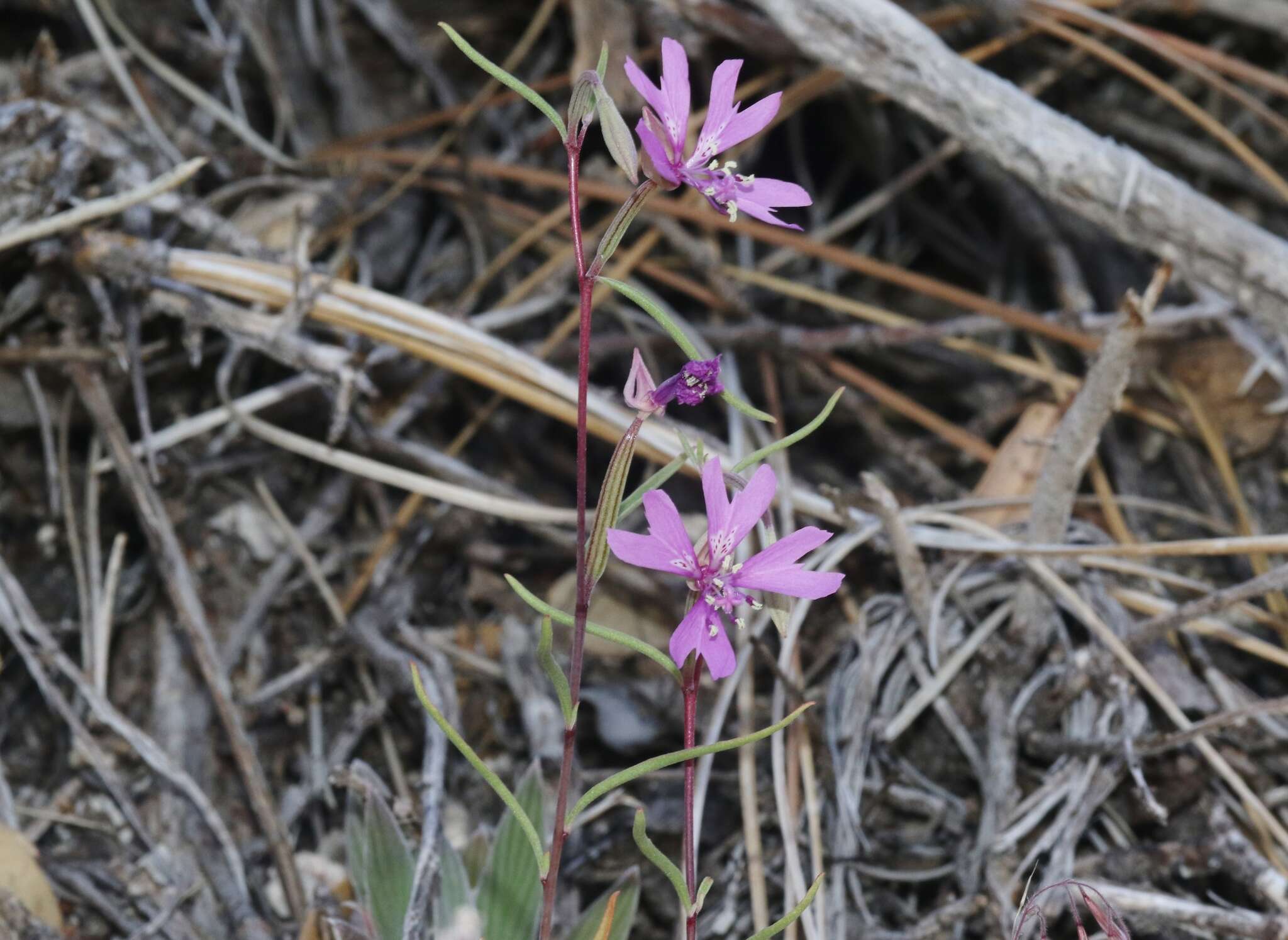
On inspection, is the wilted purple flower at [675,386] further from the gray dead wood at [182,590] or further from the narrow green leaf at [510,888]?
the gray dead wood at [182,590]

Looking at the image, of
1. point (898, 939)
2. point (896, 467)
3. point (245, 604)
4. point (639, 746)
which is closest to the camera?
point (898, 939)

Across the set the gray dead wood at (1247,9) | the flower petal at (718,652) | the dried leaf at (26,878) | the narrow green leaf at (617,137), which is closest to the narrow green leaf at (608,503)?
the flower petal at (718,652)

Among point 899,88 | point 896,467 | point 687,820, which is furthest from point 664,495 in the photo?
point 896,467

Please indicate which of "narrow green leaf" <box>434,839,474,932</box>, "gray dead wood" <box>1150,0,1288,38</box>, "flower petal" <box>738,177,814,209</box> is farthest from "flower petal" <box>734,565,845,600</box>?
"gray dead wood" <box>1150,0,1288,38</box>

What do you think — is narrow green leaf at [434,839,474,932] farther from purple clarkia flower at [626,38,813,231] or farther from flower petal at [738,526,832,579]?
purple clarkia flower at [626,38,813,231]

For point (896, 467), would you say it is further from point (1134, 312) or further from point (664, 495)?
point (664, 495)

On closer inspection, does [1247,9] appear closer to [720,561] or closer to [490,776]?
[720,561]

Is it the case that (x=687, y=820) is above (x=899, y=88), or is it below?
below

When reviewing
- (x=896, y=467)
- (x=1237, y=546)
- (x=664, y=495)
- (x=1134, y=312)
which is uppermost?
(x=664, y=495)
